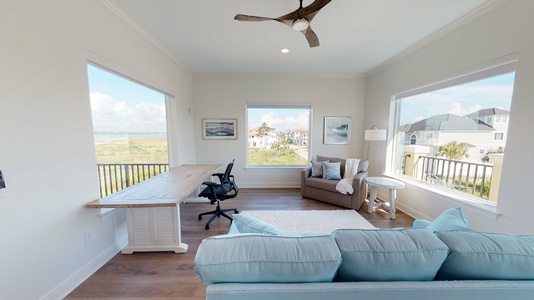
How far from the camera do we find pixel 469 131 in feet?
7.89

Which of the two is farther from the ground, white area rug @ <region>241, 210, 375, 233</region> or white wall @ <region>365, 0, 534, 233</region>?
white wall @ <region>365, 0, 534, 233</region>

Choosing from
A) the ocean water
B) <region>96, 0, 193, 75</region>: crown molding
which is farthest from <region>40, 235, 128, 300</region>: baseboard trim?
<region>96, 0, 193, 75</region>: crown molding

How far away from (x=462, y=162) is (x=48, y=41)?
4555 mm

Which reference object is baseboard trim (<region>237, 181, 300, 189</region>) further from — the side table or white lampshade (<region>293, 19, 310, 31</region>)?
white lampshade (<region>293, 19, 310, 31</region>)

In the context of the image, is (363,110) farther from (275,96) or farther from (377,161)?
(275,96)

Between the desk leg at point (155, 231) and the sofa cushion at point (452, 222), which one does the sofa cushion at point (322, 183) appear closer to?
the sofa cushion at point (452, 222)

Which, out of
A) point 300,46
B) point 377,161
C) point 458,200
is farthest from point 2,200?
point 377,161

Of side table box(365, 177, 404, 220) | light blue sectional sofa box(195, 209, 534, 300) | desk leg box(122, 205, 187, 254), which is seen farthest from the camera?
side table box(365, 177, 404, 220)

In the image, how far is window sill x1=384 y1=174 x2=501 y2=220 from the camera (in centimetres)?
207

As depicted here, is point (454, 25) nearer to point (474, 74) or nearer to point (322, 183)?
point (474, 74)

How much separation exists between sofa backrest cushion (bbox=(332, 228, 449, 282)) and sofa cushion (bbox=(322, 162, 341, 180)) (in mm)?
2947

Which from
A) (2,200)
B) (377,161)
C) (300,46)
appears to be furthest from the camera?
(377,161)

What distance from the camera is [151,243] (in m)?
2.18

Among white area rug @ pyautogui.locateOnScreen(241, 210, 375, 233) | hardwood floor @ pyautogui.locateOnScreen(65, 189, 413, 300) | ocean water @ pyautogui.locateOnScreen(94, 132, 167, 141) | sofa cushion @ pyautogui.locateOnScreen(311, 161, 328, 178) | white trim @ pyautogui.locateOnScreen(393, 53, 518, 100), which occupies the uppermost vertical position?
white trim @ pyautogui.locateOnScreen(393, 53, 518, 100)
